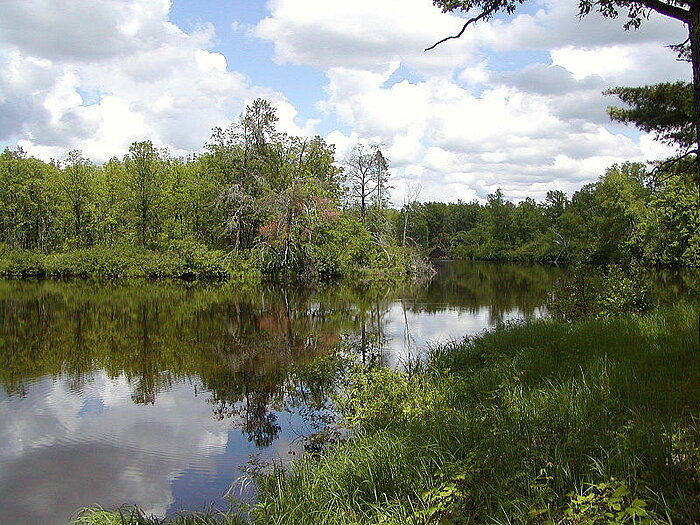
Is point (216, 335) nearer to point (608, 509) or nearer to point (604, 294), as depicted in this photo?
point (604, 294)

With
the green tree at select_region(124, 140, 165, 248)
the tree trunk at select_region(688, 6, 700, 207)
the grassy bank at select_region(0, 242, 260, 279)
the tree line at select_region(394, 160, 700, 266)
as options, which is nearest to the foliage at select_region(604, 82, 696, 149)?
the tree line at select_region(394, 160, 700, 266)

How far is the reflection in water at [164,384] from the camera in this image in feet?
24.3

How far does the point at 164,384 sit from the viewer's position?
12.1 m

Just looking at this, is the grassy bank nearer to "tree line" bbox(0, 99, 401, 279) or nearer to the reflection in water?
"tree line" bbox(0, 99, 401, 279)

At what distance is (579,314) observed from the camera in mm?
14570

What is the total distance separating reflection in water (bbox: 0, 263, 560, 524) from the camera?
740cm

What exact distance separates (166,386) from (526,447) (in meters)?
9.41

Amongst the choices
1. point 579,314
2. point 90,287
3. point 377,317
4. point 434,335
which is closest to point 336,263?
point 90,287

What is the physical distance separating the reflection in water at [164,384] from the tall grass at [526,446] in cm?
198

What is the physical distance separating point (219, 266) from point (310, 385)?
31.2m

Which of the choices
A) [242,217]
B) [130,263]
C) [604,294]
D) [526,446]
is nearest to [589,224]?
[242,217]

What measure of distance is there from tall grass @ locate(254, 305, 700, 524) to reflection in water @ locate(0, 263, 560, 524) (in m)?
1.98

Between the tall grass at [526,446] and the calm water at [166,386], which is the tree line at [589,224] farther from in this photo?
the calm water at [166,386]

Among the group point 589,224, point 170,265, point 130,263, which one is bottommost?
point 170,265
